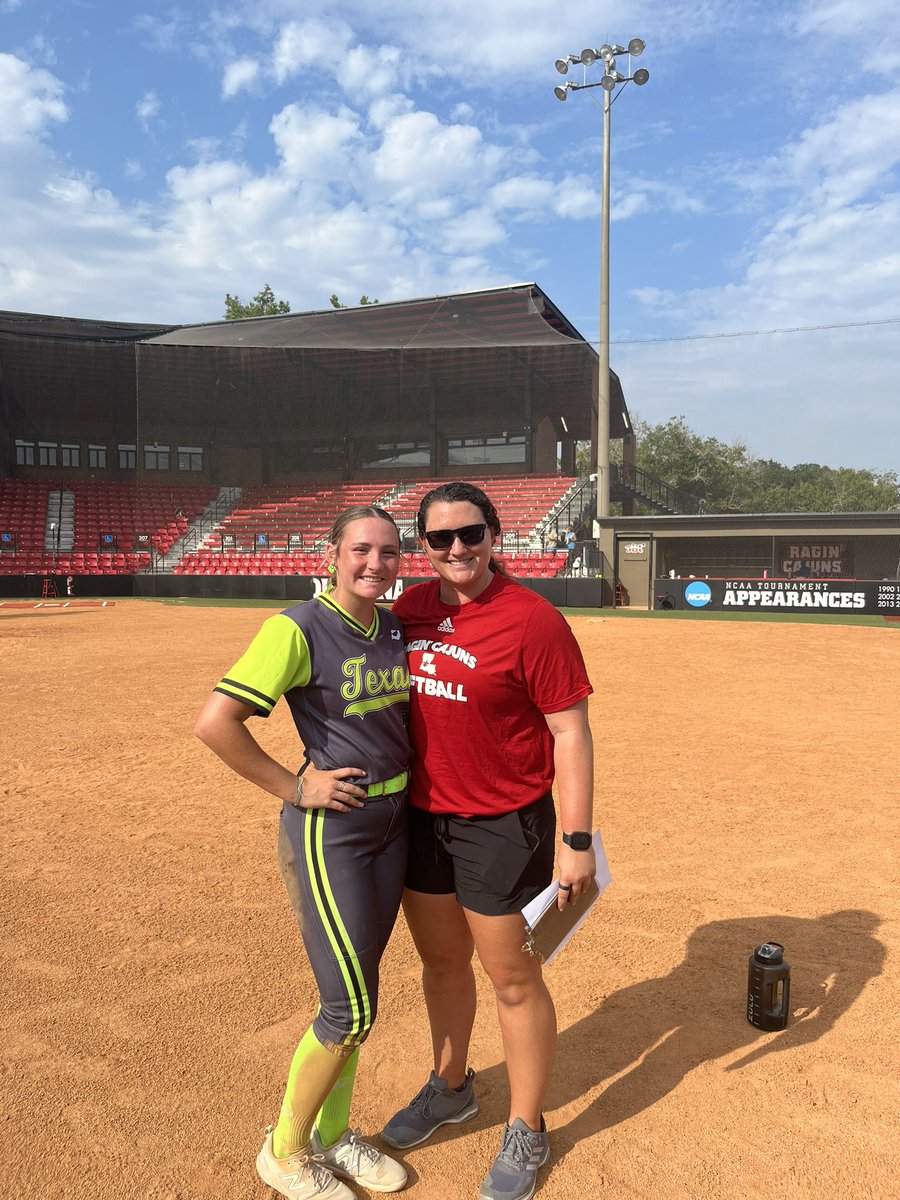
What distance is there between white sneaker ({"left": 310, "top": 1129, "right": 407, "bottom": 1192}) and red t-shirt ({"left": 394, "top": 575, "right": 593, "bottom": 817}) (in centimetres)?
117

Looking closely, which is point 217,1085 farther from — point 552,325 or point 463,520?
point 552,325

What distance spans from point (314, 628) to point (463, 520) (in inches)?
23.3

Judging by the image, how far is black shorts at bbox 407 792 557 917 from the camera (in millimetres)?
2502

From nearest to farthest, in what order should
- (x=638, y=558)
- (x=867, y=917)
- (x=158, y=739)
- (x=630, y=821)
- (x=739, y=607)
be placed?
(x=867, y=917) < (x=630, y=821) < (x=158, y=739) < (x=739, y=607) < (x=638, y=558)

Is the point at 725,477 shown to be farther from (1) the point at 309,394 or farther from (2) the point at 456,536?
(2) the point at 456,536

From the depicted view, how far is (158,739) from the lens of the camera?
8.51 metres

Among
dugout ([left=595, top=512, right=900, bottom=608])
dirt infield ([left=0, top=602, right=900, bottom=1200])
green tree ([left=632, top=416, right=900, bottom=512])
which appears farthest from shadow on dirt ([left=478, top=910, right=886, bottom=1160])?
green tree ([left=632, top=416, right=900, bottom=512])

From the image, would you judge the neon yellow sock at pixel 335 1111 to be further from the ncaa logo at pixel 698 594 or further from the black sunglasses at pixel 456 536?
the ncaa logo at pixel 698 594

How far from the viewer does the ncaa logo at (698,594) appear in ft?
82.4

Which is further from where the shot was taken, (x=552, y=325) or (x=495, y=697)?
(x=552, y=325)

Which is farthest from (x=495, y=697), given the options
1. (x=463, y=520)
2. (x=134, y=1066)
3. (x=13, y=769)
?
(x=13, y=769)

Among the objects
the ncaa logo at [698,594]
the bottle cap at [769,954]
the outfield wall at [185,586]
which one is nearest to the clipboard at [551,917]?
the bottle cap at [769,954]

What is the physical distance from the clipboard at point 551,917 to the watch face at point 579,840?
46 millimetres

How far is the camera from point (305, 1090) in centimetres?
246
